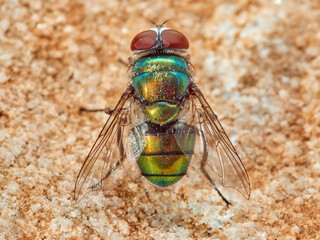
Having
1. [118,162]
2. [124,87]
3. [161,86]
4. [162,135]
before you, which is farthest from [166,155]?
[124,87]

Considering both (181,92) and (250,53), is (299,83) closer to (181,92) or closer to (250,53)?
(250,53)

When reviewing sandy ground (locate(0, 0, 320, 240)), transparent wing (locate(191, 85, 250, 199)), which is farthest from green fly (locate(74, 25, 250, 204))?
sandy ground (locate(0, 0, 320, 240))

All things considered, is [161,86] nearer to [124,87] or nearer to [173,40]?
[173,40]

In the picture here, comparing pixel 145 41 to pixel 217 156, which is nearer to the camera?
pixel 217 156

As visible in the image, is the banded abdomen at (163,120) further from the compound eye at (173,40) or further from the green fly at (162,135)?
the compound eye at (173,40)

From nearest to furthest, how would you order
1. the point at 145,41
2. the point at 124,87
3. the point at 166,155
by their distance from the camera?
the point at 166,155
the point at 145,41
the point at 124,87

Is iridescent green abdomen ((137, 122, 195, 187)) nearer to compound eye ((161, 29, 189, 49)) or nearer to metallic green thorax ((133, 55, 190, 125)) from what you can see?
metallic green thorax ((133, 55, 190, 125))
